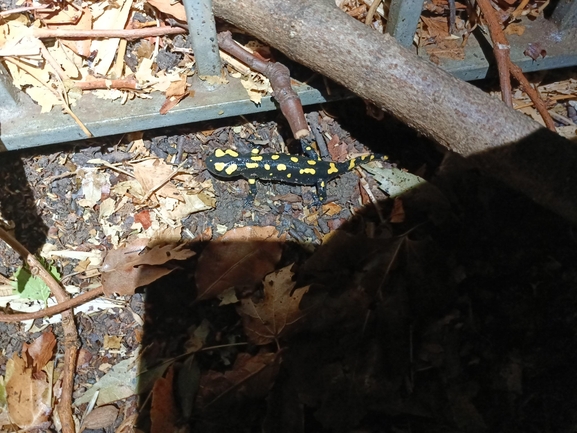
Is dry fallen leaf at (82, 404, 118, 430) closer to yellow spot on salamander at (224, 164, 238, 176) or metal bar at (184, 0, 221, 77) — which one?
yellow spot on salamander at (224, 164, 238, 176)

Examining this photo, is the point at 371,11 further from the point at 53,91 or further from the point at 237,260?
the point at 53,91

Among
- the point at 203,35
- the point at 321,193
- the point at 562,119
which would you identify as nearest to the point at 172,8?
the point at 203,35

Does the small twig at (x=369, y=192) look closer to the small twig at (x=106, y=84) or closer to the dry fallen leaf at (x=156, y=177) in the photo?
the dry fallen leaf at (x=156, y=177)

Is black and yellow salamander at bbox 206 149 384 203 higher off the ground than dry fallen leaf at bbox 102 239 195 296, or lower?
higher

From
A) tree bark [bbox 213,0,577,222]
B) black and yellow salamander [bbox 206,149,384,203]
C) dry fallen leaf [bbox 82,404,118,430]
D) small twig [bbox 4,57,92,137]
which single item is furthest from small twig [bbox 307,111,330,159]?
dry fallen leaf [bbox 82,404,118,430]

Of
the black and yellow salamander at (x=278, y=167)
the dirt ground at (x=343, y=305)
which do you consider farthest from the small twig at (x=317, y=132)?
the dirt ground at (x=343, y=305)

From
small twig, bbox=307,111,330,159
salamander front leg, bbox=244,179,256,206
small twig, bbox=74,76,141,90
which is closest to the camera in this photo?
small twig, bbox=74,76,141,90
